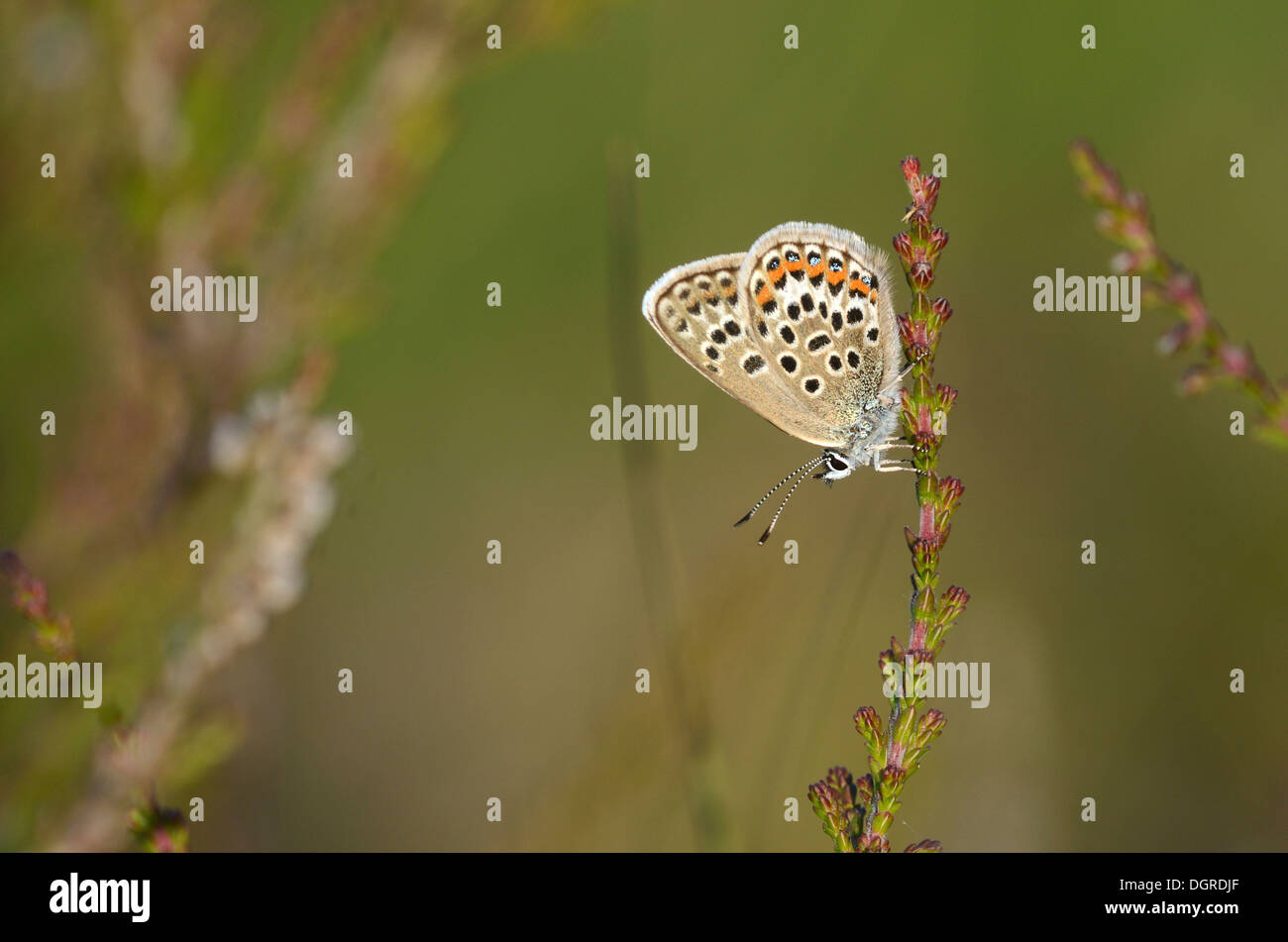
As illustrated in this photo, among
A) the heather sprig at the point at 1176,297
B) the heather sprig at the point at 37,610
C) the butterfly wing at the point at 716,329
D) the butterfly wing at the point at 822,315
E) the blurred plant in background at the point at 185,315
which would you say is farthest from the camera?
the butterfly wing at the point at 716,329

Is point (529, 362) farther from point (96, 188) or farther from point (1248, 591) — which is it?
point (1248, 591)

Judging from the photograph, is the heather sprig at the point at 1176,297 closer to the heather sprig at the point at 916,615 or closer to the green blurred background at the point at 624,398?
the heather sprig at the point at 916,615

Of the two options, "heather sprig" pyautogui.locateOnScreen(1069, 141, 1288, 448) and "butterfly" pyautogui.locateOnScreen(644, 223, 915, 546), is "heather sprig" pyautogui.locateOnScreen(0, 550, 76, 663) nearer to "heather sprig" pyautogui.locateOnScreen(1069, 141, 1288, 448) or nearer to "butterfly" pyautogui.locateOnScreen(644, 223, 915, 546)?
"heather sprig" pyautogui.locateOnScreen(1069, 141, 1288, 448)

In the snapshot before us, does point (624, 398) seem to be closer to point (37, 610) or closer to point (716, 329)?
point (716, 329)

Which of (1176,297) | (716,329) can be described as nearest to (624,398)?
(716,329)

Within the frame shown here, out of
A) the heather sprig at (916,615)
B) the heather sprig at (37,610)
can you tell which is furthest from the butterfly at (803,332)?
the heather sprig at (37,610)
